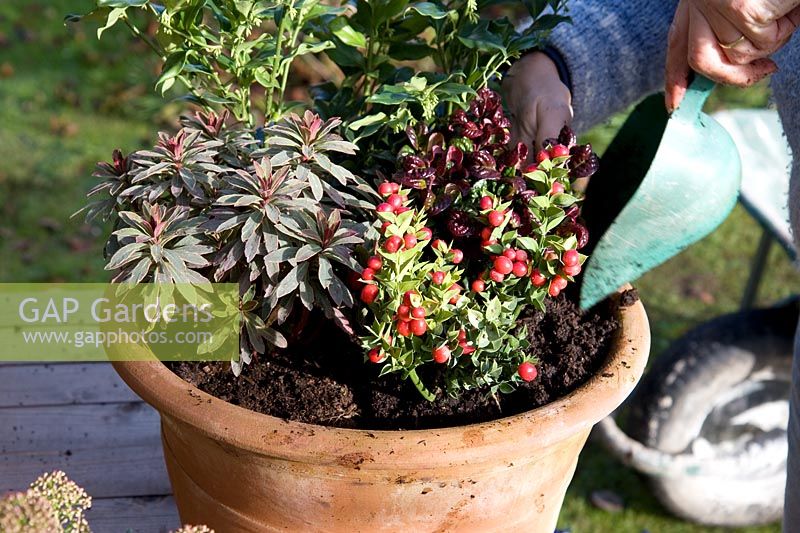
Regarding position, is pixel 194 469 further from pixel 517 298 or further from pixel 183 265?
pixel 517 298

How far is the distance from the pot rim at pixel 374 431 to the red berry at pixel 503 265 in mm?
192

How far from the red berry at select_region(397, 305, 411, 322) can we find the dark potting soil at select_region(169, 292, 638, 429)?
7.1 inches

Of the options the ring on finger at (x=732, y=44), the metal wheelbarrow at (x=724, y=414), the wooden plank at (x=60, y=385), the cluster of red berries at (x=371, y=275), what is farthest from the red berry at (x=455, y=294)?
the metal wheelbarrow at (x=724, y=414)

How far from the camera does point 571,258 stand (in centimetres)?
120

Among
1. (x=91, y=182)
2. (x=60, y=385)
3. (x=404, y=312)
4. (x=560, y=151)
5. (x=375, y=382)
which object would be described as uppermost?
(x=560, y=151)

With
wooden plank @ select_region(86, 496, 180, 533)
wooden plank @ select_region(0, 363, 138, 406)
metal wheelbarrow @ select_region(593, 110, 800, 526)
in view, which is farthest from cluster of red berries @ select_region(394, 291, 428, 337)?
metal wheelbarrow @ select_region(593, 110, 800, 526)

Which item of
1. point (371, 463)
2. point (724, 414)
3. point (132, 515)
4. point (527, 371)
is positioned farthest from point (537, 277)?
point (724, 414)

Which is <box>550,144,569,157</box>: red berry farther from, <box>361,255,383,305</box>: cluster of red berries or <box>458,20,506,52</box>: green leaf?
<box>361,255,383,305</box>: cluster of red berries

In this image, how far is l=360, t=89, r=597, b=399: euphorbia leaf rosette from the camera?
1175 mm

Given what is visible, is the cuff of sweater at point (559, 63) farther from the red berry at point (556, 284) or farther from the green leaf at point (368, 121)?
the red berry at point (556, 284)

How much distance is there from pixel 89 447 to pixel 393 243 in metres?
0.91

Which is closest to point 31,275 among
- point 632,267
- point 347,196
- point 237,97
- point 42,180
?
point 42,180

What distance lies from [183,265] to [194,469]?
304 mm

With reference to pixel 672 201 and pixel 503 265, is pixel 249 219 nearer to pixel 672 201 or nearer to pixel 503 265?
pixel 503 265
